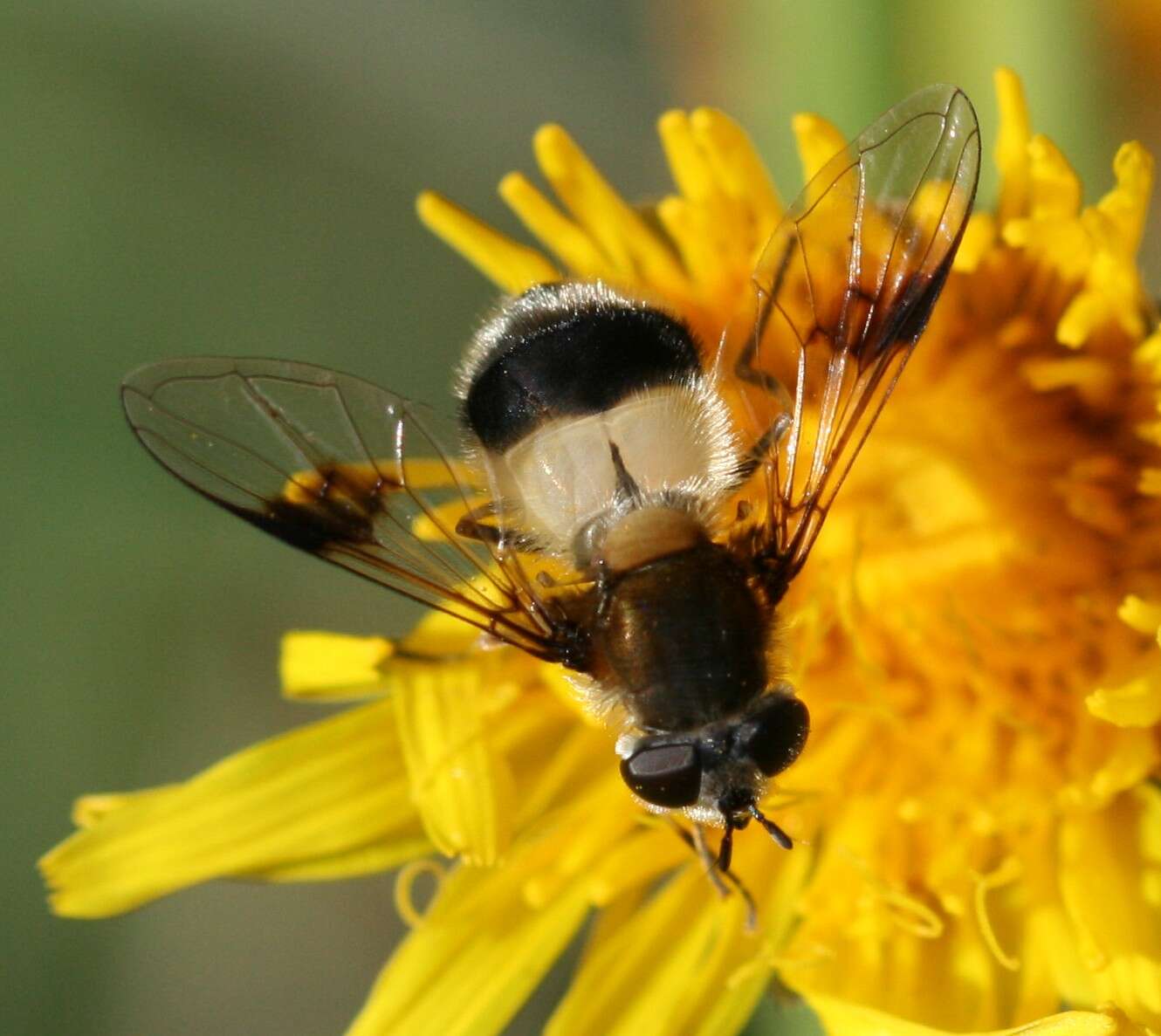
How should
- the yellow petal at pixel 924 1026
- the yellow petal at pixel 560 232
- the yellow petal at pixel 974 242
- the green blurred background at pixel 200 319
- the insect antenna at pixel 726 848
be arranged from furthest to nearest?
the green blurred background at pixel 200 319 < the yellow petal at pixel 560 232 < the yellow petal at pixel 974 242 < the insect antenna at pixel 726 848 < the yellow petal at pixel 924 1026

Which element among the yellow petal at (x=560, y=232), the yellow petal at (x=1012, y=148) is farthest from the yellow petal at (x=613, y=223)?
the yellow petal at (x=1012, y=148)

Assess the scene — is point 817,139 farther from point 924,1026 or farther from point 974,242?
point 924,1026

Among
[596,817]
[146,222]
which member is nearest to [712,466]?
[596,817]

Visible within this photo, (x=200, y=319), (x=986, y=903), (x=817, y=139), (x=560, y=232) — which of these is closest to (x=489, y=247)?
(x=560, y=232)

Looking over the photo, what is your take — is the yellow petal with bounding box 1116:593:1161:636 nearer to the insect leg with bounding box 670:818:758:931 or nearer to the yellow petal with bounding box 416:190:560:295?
the insect leg with bounding box 670:818:758:931

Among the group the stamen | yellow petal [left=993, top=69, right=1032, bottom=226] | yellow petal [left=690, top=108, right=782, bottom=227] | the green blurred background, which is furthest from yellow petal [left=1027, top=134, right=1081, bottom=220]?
the green blurred background

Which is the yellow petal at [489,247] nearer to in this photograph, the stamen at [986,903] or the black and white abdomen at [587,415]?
the black and white abdomen at [587,415]
